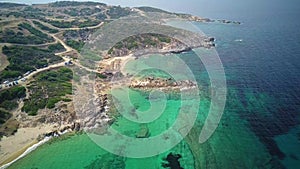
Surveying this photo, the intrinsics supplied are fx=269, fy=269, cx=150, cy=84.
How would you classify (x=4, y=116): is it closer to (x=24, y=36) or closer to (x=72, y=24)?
(x=24, y=36)

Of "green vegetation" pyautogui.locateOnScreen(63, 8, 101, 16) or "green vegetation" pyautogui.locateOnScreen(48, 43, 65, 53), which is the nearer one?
"green vegetation" pyautogui.locateOnScreen(48, 43, 65, 53)

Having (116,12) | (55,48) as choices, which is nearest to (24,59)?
(55,48)

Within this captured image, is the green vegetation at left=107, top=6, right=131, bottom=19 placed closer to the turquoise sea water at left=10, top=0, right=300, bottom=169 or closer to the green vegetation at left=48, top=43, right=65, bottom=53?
the green vegetation at left=48, top=43, right=65, bottom=53

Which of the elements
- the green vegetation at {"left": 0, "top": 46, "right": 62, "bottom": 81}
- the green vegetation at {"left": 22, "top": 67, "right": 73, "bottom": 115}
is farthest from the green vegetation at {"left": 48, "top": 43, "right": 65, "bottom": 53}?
the green vegetation at {"left": 22, "top": 67, "right": 73, "bottom": 115}

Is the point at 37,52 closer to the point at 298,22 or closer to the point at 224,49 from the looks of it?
the point at 224,49

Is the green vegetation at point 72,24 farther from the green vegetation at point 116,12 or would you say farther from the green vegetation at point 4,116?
the green vegetation at point 4,116

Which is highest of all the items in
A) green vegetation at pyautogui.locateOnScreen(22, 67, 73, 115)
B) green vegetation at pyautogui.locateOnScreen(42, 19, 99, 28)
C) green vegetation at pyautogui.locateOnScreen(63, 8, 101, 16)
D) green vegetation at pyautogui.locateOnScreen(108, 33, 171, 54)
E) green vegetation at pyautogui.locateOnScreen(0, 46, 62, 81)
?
green vegetation at pyautogui.locateOnScreen(63, 8, 101, 16)

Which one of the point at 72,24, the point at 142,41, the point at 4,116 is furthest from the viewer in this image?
the point at 72,24
